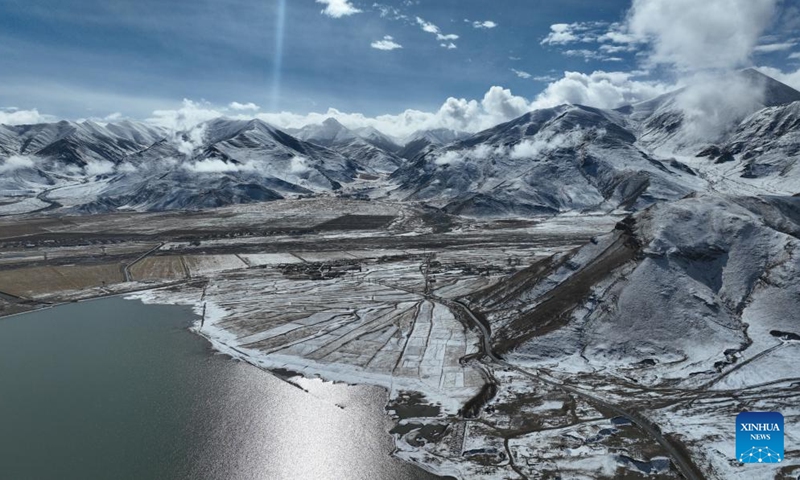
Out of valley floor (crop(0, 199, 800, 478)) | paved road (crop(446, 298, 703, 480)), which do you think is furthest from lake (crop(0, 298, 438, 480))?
paved road (crop(446, 298, 703, 480))

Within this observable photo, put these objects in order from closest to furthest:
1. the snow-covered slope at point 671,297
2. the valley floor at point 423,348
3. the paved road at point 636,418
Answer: the paved road at point 636,418 < the valley floor at point 423,348 < the snow-covered slope at point 671,297

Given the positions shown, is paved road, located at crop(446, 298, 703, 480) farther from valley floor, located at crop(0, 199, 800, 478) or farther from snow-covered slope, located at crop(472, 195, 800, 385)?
snow-covered slope, located at crop(472, 195, 800, 385)

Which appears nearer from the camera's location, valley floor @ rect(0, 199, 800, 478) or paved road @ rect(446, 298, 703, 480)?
paved road @ rect(446, 298, 703, 480)

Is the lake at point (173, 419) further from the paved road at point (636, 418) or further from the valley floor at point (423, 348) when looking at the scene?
the paved road at point (636, 418)

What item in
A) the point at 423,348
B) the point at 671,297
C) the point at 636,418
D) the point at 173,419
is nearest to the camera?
the point at 636,418

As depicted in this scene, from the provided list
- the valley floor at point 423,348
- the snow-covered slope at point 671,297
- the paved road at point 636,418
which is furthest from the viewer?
the snow-covered slope at point 671,297

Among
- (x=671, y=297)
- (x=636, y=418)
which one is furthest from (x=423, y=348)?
(x=671, y=297)

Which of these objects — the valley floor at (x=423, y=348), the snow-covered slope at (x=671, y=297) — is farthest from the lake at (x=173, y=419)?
the snow-covered slope at (x=671, y=297)

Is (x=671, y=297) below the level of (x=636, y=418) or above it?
above

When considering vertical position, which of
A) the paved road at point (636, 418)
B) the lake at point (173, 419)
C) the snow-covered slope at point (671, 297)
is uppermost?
the snow-covered slope at point (671, 297)

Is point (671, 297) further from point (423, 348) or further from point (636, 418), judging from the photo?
point (423, 348)

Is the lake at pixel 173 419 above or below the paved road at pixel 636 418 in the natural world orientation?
below
